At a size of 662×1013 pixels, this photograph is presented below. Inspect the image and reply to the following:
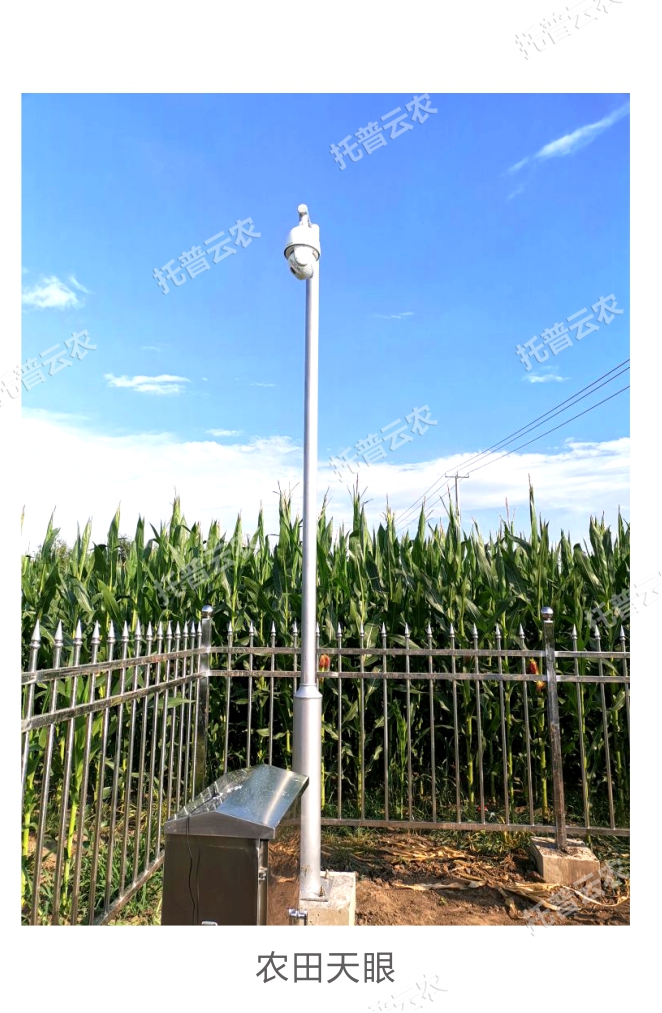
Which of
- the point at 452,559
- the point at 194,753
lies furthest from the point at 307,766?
the point at 452,559

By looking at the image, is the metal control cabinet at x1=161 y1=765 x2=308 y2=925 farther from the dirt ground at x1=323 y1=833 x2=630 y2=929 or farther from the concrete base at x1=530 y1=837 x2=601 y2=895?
the concrete base at x1=530 y1=837 x2=601 y2=895

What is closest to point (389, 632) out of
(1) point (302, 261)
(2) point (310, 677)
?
(2) point (310, 677)

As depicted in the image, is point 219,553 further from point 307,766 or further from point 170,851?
point 170,851

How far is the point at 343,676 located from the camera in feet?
15.6

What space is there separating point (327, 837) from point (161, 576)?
292 cm

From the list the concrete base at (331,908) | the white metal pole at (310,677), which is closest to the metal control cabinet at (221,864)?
the white metal pole at (310,677)

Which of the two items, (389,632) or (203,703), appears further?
(389,632)

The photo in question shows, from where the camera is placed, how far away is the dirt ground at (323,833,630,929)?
3.90m

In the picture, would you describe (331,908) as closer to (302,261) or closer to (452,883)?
(452,883)

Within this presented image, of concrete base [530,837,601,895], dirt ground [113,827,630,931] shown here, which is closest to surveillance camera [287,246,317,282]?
dirt ground [113,827,630,931]

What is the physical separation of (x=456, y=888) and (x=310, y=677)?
2107mm

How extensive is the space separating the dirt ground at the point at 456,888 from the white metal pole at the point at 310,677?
2.61ft

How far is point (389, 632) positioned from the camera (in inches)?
234

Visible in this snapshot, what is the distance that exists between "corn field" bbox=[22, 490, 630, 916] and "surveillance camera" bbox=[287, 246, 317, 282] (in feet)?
10.1
